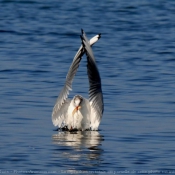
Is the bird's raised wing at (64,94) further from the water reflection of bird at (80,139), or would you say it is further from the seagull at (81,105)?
the water reflection of bird at (80,139)

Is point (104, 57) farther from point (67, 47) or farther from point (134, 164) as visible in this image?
point (134, 164)

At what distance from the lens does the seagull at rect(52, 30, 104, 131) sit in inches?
414

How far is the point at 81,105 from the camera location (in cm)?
1084

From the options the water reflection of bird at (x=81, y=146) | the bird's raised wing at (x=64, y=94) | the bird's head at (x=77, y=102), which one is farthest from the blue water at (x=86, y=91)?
the bird's head at (x=77, y=102)

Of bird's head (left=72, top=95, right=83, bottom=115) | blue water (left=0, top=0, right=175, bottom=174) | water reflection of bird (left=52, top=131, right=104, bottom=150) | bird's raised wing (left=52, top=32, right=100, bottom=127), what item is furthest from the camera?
bird's raised wing (left=52, top=32, right=100, bottom=127)

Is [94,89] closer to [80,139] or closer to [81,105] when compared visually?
[81,105]

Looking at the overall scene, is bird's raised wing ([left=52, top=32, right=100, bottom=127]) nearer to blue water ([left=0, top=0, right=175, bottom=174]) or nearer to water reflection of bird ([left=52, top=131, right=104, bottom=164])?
blue water ([left=0, top=0, right=175, bottom=174])

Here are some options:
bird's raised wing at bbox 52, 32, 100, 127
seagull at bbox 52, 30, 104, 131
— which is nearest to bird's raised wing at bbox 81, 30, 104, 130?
seagull at bbox 52, 30, 104, 131

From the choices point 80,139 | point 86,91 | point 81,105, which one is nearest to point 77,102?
Answer: point 81,105

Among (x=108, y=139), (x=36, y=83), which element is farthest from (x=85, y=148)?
(x=36, y=83)

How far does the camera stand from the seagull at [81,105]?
10508 millimetres

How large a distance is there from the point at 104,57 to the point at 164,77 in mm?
2927

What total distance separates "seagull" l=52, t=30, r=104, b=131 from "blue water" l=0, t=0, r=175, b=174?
0.18 m

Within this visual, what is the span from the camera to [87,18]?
2445 centimetres
